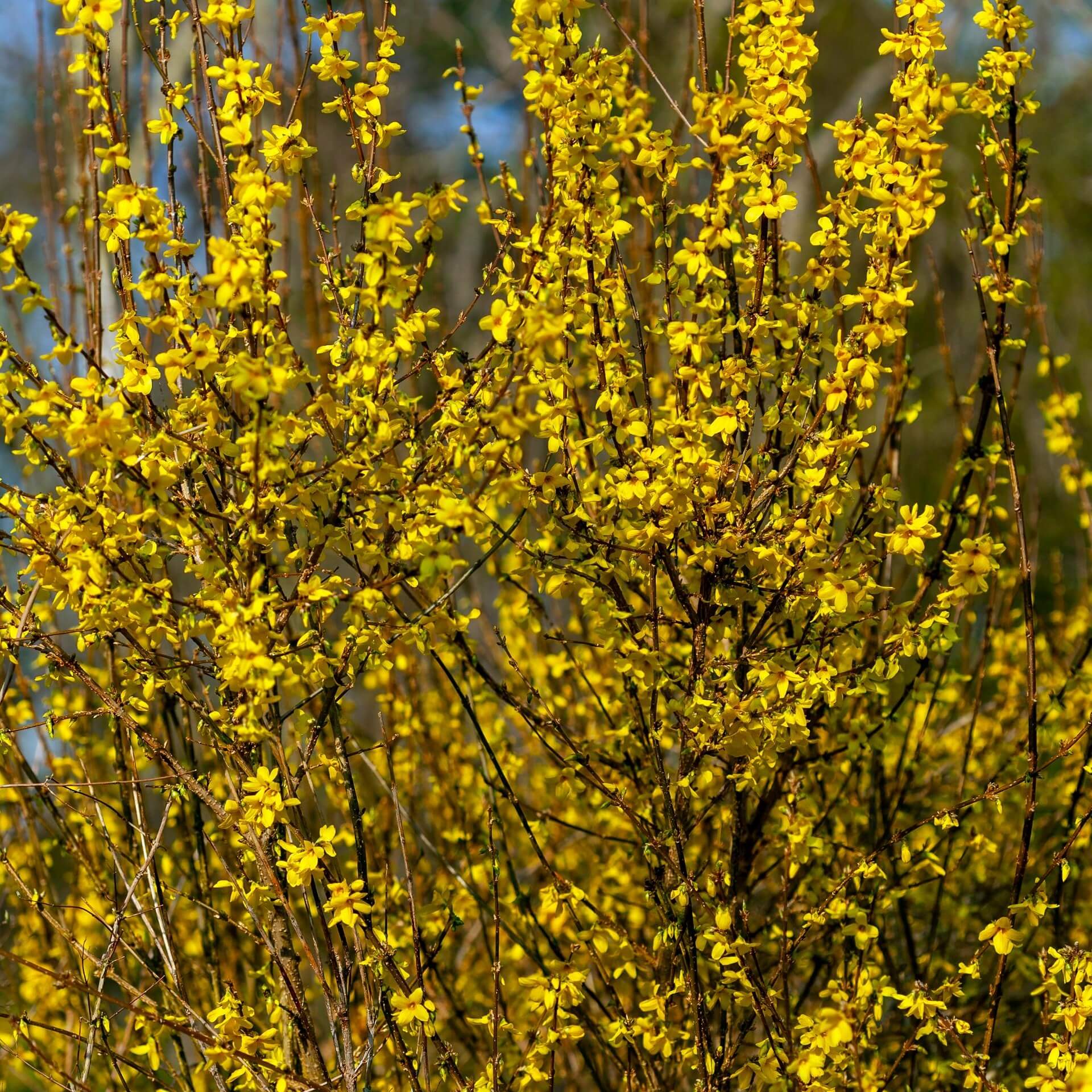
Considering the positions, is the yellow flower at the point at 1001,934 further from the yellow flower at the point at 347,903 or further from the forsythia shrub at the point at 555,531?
the yellow flower at the point at 347,903

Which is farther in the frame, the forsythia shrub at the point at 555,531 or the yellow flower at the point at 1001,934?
the yellow flower at the point at 1001,934

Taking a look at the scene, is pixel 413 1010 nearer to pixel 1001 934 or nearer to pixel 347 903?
pixel 347 903

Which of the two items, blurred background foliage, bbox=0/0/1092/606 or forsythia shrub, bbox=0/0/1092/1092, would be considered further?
blurred background foliage, bbox=0/0/1092/606

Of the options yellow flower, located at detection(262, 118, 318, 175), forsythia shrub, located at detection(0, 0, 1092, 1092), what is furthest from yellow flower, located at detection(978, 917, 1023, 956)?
yellow flower, located at detection(262, 118, 318, 175)

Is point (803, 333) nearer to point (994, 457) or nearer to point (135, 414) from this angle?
point (994, 457)

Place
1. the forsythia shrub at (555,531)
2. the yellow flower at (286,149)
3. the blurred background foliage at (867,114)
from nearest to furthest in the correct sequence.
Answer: the forsythia shrub at (555,531) < the yellow flower at (286,149) < the blurred background foliage at (867,114)

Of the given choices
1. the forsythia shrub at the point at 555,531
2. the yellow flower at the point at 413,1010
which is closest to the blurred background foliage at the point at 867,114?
the forsythia shrub at the point at 555,531

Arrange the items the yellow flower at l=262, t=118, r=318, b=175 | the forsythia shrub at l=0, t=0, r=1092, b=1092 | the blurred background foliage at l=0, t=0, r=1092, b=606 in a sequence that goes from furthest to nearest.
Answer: the blurred background foliage at l=0, t=0, r=1092, b=606 → the yellow flower at l=262, t=118, r=318, b=175 → the forsythia shrub at l=0, t=0, r=1092, b=1092

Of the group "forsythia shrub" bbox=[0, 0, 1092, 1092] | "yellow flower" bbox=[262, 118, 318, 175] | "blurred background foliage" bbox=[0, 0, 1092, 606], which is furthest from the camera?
"blurred background foliage" bbox=[0, 0, 1092, 606]

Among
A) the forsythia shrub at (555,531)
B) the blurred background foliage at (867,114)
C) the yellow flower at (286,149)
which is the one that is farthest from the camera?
the blurred background foliage at (867,114)

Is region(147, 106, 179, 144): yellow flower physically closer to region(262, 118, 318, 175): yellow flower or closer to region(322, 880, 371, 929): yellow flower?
region(262, 118, 318, 175): yellow flower

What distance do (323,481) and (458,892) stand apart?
1.19m

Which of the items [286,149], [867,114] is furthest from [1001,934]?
[867,114]

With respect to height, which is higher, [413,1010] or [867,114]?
[867,114]
